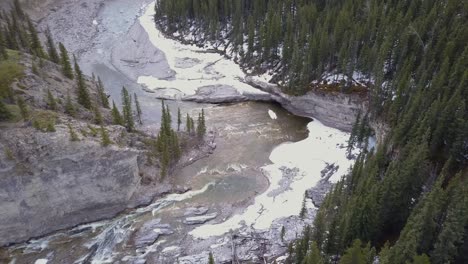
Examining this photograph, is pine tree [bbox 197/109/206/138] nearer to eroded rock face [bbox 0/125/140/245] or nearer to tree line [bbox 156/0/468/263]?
eroded rock face [bbox 0/125/140/245]

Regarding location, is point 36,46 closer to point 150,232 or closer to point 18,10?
point 18,10

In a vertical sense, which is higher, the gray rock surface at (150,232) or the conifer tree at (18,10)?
the conifer tree at (18,10)

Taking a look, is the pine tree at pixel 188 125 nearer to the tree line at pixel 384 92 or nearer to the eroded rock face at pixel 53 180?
the eroded rock face at pixel 53 180

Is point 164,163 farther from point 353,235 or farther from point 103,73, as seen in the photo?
point 103,73

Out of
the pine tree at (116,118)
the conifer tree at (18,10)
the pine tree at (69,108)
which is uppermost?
the conifer tree at (18,10)

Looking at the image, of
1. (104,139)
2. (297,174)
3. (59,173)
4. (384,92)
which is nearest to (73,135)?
(104,139)

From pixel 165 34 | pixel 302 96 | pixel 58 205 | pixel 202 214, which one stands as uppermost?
pixel 165 34

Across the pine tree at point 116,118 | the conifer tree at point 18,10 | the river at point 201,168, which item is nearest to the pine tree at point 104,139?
the pine tree at point 116,118

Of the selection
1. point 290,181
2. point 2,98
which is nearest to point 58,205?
point 2,98
